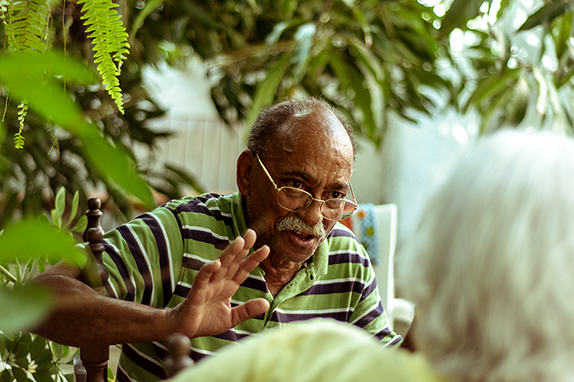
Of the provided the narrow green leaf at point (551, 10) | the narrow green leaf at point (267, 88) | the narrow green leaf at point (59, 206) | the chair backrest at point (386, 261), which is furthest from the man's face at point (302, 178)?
the chair backrest at point (386, 261)

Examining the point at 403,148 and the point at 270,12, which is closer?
the point at 270,12

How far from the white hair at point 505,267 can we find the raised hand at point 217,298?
0.38 meters

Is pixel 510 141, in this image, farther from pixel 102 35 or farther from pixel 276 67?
pixel 276 67

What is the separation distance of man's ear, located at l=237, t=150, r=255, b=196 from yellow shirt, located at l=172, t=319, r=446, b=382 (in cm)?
77

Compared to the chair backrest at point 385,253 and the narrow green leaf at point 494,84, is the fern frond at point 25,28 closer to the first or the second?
the narrow green leaf at point 494,84

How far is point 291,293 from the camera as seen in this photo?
1222 millimetres

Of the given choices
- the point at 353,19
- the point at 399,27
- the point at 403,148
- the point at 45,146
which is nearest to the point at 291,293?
the point at 45,146

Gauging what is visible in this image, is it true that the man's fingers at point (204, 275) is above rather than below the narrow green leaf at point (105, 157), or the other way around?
Result: below

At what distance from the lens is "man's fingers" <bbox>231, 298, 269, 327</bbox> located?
92cm

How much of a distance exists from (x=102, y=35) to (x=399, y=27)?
63.2 inches

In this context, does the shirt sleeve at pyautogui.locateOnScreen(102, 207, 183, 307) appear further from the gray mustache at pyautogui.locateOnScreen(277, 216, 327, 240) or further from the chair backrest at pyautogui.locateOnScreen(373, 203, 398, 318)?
the chair backrest at pyautogui.locateOnScreen(373, 203, 398, 318)

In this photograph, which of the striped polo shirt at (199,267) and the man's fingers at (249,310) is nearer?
the man's fingers at (249,310)

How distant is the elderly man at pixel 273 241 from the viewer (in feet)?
3.66

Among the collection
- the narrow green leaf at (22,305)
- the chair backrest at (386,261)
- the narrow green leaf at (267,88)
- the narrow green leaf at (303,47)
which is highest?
the narrow green leaf at (303,47)
